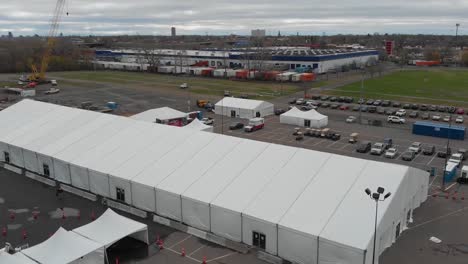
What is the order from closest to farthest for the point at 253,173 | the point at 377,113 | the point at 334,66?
the point at 253,173, the point at 377,113, the point at 334,66

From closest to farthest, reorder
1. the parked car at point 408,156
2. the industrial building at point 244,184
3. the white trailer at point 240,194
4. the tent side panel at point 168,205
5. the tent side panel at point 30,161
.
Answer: the industrial building at point 244,184 → the white trailer at point 240,194 → the tent side panel at point 168,205 → the tent side panel at point 30,161 → the parked car at point 408,156

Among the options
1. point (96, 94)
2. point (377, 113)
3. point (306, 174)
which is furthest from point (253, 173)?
point (96, 94)

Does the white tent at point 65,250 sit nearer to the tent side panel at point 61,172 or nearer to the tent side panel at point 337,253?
the tent side panel at point 337,253

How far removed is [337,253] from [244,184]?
291 inches

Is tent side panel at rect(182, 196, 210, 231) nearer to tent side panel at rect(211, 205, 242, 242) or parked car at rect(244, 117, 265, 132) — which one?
tent side panel at rect(211, 205, 242, 242)

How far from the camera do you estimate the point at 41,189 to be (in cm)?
3238

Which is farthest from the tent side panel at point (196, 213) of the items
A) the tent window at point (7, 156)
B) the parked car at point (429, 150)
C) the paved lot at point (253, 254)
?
the parked car at point (429, 150)

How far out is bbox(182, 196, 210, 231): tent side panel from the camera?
2480cm

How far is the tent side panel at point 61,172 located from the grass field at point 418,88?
202ft

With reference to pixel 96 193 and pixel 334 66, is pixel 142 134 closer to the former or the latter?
pixel 96 193

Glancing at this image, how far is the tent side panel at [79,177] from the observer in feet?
102

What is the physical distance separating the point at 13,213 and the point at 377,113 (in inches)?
2080

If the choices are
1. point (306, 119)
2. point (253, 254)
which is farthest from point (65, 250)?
point (306, 119)

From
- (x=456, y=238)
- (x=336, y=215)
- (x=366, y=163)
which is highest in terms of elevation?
(x=366, y=163)
